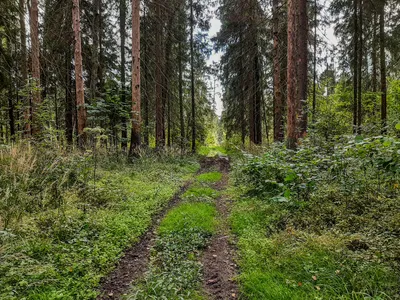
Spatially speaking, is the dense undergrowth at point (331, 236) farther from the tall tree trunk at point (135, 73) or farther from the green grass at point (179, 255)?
the tall tree trunk at point (135, 73)

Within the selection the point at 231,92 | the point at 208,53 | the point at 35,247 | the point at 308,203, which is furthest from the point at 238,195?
the point at 208,53

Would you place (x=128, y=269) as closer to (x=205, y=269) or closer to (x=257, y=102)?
(x=205, y=269)

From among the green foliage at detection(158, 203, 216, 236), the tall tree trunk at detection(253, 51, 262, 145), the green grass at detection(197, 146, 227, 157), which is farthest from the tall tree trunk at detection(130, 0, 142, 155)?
the green grass at detection(197, 146, 227, 157)

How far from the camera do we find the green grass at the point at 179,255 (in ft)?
8.68

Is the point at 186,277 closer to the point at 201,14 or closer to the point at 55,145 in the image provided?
the point at 55,145

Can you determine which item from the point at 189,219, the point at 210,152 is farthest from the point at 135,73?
the point at 210,152

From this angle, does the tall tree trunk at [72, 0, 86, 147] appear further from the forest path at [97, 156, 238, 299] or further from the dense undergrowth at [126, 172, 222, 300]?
the forest path at [97, 156, 238, 299]

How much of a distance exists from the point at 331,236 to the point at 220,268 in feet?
5.21

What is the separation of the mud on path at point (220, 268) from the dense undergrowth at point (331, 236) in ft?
0.48

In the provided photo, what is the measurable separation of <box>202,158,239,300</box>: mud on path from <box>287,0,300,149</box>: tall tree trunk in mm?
4294

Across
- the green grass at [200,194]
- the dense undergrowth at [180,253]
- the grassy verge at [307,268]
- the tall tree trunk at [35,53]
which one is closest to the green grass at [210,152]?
the green grass at [200,194]

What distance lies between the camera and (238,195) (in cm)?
659

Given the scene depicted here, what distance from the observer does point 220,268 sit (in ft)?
10.6

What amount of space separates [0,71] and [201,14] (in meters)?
13.3
